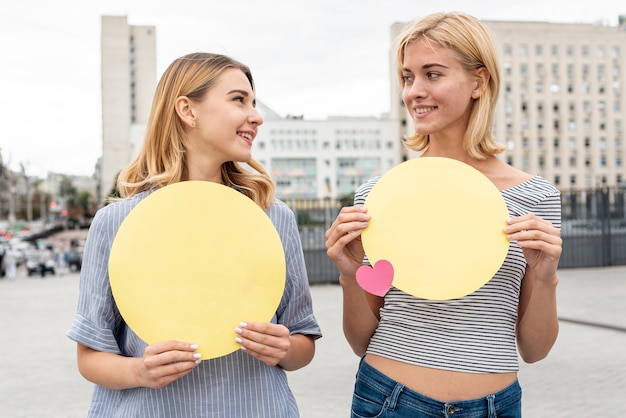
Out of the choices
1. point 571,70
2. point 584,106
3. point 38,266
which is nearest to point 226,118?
point 38,266

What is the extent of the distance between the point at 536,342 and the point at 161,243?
3.30 ft

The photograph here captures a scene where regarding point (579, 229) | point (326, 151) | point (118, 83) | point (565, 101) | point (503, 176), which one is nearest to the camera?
point (503, 176)

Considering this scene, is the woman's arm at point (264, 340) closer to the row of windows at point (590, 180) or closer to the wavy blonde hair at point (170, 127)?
the wavy blonde hair at point (170, 127)

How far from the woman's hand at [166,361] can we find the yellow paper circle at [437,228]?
0.49 metres

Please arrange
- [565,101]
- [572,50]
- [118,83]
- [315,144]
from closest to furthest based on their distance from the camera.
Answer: [565,101] → [572,50] → [315,144] → [118,83]

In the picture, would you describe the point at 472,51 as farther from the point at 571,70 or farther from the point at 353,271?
the point at 571,70

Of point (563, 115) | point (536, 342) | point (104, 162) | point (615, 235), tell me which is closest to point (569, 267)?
point (615, 235)

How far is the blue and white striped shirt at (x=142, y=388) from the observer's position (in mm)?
1493

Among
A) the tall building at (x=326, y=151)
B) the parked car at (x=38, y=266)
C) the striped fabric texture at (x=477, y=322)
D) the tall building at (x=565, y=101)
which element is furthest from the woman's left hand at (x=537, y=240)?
the tall building at (x=565, y=101)

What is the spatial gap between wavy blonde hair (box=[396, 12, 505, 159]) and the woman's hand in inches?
34.9

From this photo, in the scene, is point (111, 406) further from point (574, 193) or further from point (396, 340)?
point (574, 193)

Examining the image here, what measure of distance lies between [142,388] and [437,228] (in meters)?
0.82

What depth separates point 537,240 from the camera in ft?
4.64

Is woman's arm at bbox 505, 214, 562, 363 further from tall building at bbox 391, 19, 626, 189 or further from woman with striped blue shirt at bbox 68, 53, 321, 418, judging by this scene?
tall building at bbox 391, 19, 626, 189
